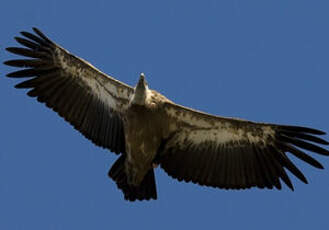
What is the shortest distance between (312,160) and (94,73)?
4.06 metres

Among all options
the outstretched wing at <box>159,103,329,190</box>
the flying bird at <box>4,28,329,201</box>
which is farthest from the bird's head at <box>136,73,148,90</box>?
the outstretched wing at <box>159,103,329,190</box>

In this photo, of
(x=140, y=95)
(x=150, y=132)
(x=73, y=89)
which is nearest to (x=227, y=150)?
(x=150, y=132)

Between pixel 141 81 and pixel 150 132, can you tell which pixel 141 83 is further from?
pixel 150 132

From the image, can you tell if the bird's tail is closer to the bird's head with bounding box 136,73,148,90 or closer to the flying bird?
the flying bird

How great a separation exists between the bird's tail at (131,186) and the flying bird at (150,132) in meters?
0.02

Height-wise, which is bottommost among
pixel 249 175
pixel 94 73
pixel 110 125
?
pixel 249 175

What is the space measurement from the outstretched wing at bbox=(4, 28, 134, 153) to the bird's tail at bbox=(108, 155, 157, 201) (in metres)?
0.32

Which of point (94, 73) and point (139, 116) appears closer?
point (139, 116)

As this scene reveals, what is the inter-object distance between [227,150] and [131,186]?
179 centimetres

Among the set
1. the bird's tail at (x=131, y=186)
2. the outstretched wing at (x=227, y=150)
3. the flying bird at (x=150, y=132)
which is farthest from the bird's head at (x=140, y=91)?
the bird's tail at (x=131, y=186)

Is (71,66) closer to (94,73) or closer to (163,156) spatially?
(94,73)

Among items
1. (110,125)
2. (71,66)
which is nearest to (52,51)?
(71,66)

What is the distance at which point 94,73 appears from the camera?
514 inches

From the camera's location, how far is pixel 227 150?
42.3 ft
